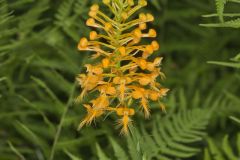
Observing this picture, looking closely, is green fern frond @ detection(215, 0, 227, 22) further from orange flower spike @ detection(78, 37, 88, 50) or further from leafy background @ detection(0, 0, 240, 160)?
orange flower spike @ detection(78, 37, 88, 50)

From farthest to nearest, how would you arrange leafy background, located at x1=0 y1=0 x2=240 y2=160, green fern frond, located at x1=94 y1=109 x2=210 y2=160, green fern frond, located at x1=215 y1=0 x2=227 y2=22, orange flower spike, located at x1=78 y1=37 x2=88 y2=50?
leafy background, located at x1=0 y1=0 x2=240 y2=160 < green fern frond, located at x1=94 y1=109 x2=210 y2=160 < green fern frond, located at x1=215 y1=0 x2=227 y2=22 < orange flower spike, located at x1=78 y1=37 x2=88 y2=50

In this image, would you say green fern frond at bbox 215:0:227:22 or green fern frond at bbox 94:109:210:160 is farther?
green fern frond at bbox 94:109:210:160

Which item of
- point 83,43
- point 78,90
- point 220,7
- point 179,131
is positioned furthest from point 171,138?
point 78,90

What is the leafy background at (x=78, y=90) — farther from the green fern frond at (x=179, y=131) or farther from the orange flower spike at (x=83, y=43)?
the orange flower spike at (x=83, y=43)

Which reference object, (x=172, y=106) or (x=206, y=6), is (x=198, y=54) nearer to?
(x=206, y=6)

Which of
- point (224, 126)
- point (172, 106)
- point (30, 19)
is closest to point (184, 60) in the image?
point (224, 126)

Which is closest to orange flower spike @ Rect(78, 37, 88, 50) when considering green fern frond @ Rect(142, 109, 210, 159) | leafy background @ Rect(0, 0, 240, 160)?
leafy background @ Rect(0, 0, 240, 160)

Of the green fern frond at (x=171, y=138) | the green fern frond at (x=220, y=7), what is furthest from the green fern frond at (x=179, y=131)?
the green fern frond at (x=220, y=7)

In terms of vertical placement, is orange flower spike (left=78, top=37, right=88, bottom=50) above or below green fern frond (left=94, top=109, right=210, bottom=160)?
above
